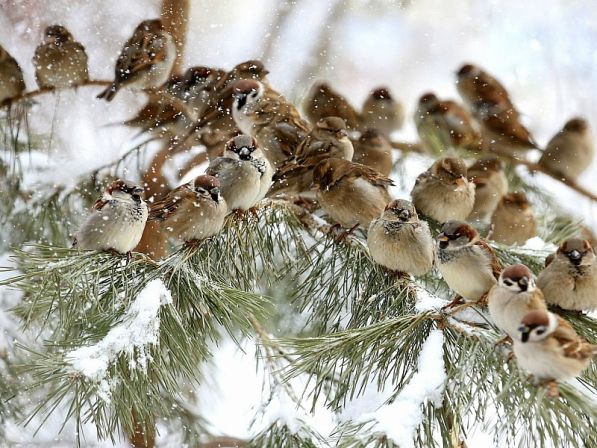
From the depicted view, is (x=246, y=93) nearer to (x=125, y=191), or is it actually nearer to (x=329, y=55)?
(x=125, y=191)

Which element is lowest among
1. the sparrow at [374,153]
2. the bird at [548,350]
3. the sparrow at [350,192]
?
the sparrow at [374,153]

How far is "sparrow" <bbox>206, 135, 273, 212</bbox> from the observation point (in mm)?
2449

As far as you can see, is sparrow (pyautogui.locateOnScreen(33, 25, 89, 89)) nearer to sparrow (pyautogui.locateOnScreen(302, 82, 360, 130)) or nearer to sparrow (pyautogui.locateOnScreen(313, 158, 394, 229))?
sparrow (pyautogui.locateOnScreen(302, 82, 360, 130))

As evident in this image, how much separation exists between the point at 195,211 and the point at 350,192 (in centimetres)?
56

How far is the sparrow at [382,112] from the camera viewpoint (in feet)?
13.7

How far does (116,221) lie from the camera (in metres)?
2.12

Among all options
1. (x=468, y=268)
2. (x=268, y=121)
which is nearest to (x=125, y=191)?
(x=268, y=121)

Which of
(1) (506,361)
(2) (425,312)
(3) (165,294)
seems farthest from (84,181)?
(1) (506,361)

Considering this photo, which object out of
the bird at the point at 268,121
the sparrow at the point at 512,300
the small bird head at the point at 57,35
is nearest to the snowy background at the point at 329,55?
the small bird head at the point at 57,35

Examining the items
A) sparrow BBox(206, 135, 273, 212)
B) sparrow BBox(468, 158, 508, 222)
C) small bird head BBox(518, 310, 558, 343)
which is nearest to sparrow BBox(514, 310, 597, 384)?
small bird head BBox(518, 310, 558, 343)

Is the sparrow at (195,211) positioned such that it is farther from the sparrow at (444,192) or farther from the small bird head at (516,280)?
the small bird head at (516,280)

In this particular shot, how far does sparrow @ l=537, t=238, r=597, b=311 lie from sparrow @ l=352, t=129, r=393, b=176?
1.27 metres

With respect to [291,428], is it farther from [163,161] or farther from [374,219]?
[163,161]

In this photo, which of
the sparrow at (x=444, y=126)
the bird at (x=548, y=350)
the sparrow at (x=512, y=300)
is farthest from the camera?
the sparrow at (x=444, y=126)
